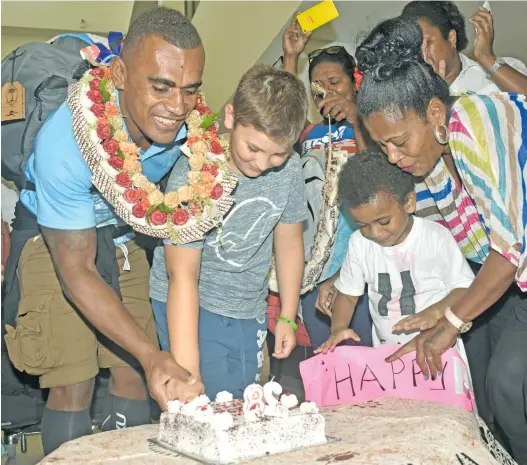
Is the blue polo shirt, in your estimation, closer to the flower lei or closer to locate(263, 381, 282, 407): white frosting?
the flower lei

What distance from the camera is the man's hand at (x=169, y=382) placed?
263 centimetres

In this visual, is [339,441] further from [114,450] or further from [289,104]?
[289,104]

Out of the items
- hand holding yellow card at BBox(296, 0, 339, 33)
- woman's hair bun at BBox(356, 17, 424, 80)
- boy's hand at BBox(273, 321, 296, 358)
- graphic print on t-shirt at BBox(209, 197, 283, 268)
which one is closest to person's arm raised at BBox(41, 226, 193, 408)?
graphic print on t-shirt at BBox(209, 197, 283, 268)

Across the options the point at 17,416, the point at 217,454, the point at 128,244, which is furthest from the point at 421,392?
the point at 17,416

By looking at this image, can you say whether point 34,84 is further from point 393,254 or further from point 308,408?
point 308,408

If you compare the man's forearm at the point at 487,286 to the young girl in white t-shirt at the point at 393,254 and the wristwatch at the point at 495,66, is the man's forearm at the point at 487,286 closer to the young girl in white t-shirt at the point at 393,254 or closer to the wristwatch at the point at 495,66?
the young girl in white t-shirt at the point at 393,254

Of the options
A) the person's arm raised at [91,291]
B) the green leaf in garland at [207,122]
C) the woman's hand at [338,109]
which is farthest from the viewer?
the woman's hand at [338,109]

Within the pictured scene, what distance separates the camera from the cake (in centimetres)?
221

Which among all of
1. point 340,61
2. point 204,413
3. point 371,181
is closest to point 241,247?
point 371,181

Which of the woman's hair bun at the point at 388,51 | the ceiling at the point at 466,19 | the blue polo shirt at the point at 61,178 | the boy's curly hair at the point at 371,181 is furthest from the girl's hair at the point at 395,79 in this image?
the ceiling at the point at 466,19

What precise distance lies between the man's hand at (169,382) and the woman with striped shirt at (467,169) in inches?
32.6

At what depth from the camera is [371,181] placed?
11.2 ft

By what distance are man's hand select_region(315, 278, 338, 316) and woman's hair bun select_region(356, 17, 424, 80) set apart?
1004 mm

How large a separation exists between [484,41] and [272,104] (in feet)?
3.72
